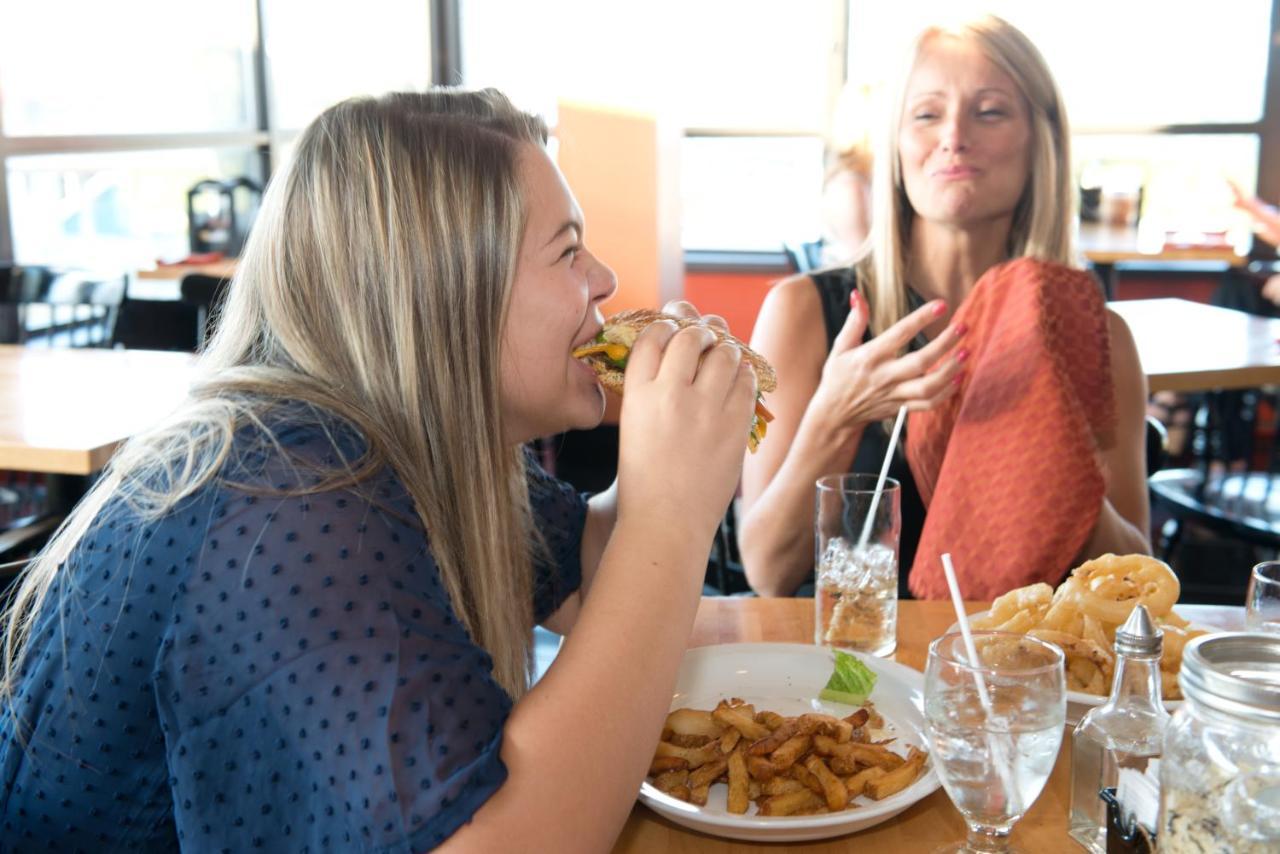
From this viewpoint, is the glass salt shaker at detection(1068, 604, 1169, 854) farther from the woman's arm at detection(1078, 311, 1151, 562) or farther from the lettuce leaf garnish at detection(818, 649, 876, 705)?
the woman's arm at detection(1078, 311, 1151, 562)

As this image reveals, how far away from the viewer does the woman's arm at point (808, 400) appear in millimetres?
1771

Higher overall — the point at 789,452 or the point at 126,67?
the point at 126,67

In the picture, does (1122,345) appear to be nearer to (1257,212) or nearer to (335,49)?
→ (1257,212)

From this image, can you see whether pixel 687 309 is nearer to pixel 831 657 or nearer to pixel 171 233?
pixel 831 657

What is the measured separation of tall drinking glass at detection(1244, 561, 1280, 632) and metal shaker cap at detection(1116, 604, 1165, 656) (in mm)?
320

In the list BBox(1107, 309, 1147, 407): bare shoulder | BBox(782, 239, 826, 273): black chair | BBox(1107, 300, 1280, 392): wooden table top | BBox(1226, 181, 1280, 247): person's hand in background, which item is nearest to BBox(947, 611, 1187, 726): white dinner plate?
BBox(1107, 309, 1147, 407): bare shoulder

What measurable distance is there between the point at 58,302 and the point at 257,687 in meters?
3.26

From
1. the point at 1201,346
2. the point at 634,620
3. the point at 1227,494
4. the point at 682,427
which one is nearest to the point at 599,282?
the point at 682,427

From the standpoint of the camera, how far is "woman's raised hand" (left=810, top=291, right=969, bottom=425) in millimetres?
1754

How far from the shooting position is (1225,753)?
73cm

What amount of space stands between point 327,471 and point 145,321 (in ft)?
11.8

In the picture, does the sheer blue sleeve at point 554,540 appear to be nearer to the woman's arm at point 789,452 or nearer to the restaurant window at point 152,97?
the woman's arm at point 789,452

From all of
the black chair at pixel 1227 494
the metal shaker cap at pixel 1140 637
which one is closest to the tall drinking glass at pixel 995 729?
Result: the metal shaker cap at pixel 1140 637

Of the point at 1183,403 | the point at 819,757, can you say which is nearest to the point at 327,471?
the point at 819,757
